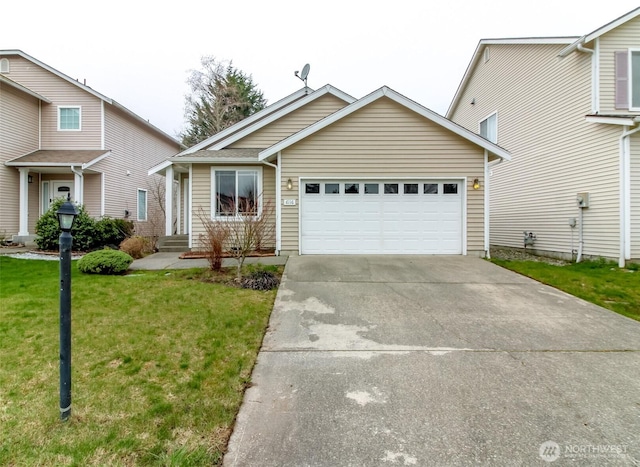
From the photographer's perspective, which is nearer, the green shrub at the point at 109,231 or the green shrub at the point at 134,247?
the green shrub at the point at 134,247

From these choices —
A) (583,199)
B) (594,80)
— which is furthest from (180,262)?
(594,80)

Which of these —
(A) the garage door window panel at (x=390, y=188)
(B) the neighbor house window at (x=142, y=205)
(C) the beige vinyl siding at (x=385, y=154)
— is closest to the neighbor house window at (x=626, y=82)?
(C) the beige vinyl siding at (x=385, y=154)

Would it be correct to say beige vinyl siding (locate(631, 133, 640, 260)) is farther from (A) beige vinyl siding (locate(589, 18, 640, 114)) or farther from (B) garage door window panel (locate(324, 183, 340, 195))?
(B) garage door window panel (locate(324, 183, 340, 195))

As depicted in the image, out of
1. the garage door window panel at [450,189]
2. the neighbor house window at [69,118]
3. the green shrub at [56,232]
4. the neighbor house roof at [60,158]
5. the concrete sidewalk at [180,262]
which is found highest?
the neighbor house window at [69,118]

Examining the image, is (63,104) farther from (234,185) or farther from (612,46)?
(612,46)

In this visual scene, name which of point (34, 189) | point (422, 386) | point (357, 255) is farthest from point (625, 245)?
point (34, 189)

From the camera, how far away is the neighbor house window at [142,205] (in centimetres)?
1818

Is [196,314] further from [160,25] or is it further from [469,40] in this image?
[469,40]

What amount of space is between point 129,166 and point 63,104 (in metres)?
3.68

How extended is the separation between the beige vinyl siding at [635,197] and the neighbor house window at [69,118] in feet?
67.7

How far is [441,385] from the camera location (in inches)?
119

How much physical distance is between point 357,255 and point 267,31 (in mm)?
14516

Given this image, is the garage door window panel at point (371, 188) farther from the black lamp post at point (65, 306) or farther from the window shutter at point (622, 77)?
the black lamp post at point (65, 306)

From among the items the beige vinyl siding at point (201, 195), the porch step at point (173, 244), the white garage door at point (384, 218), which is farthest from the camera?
the porch step at point (173, 244)
